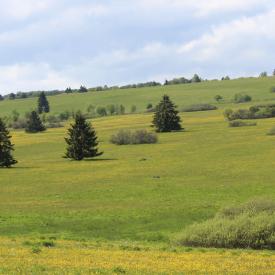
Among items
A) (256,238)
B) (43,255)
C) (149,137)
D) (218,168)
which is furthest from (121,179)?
(149,137)

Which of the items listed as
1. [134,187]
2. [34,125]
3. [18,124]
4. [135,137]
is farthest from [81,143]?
[18,124]

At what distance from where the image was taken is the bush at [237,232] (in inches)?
1102

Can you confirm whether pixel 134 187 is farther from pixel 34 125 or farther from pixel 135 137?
pixel 34 125

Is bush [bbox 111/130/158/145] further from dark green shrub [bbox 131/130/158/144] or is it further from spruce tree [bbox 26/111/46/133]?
spruce tree [bbox 26/111/46/133]

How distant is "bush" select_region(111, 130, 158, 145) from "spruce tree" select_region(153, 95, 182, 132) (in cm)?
1841

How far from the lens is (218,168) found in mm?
59438

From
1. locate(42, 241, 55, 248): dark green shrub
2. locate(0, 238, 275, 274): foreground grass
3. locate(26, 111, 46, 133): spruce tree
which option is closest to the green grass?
locate(42, 241, 55, 248): dark green shrub

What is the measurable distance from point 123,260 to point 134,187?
27.1 meters

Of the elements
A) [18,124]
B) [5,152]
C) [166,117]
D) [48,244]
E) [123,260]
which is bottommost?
[48,244]

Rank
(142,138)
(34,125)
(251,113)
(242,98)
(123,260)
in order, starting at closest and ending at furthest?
(123,260)
(142,138)
(251,113)
(34,125)
(242,98)

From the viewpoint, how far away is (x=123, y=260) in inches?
869

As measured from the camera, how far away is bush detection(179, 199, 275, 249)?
91.8 ft

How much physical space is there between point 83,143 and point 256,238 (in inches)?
1998

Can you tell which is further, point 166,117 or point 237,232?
point 166,117
